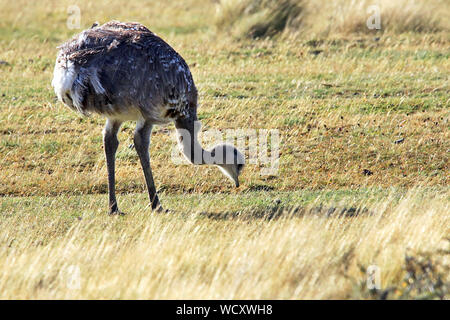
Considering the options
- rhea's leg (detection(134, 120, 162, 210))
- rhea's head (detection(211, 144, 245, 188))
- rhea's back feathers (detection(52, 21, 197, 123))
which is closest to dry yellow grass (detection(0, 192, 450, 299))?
rhea's leg (detection(134, 120, 162, 210))

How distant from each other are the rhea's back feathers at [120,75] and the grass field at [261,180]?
1451mm

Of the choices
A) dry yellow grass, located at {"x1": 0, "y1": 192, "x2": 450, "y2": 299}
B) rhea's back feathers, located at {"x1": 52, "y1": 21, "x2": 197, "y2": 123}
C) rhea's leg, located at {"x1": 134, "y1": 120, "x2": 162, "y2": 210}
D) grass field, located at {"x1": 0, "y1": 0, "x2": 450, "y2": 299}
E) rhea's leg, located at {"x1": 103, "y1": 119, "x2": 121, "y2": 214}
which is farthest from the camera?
rhea's leg, located at {"x1": 103, "y1": 119, "x2": 121, "y2": 214}

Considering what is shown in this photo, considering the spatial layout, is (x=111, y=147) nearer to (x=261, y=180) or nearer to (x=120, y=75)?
(x=120, y=75)

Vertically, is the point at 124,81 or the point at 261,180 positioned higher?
the point at 124,81

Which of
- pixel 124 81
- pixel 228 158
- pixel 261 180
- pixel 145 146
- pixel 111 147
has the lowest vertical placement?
pixel 261 180

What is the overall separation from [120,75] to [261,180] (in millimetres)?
3334

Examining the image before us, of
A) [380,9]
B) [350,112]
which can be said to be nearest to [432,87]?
[350,112]

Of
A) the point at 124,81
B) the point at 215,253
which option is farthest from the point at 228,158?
the point at 215,253

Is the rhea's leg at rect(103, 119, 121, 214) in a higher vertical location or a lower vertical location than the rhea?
lower

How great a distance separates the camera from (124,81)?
10.0 metres

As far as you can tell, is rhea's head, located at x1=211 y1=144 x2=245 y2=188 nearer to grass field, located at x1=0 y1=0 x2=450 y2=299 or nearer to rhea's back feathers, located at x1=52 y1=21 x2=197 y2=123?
grass field, located at x1=0 y1=0 x2=450 y2=299

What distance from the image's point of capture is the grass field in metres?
7.86

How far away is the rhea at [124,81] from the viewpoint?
998cm
